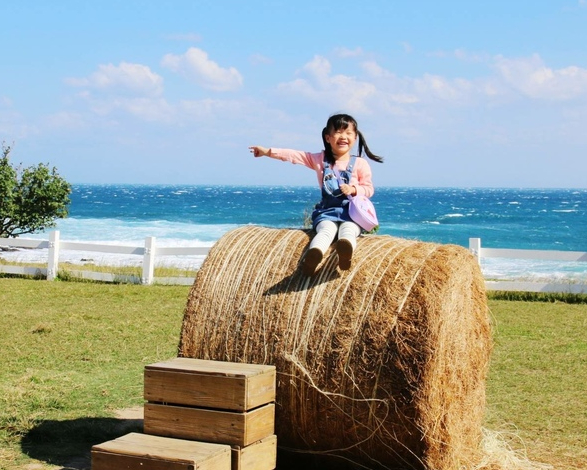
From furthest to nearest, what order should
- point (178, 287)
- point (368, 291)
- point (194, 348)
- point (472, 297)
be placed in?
1. point (178, 287)
2. point (472, 297)
3. point (194, 348)
4. point (368, 291)

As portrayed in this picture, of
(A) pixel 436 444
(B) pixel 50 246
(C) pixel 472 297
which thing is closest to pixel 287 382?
(A) pixel 436 444

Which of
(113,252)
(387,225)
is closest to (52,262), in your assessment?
(113,252)

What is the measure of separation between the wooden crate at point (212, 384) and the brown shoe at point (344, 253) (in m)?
0.83

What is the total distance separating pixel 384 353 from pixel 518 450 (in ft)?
5.91

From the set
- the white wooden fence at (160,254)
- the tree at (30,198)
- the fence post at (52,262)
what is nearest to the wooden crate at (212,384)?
the white wooden fence at (160,254)

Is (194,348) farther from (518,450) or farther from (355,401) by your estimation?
(518,450)

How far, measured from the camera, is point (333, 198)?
20.3ft

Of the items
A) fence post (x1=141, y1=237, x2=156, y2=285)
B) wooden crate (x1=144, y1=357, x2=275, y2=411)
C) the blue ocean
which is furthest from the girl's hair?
the blue ocean

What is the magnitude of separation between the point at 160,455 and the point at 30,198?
18169 millimetres

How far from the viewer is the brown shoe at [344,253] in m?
5.54

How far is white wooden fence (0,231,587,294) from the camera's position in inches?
580

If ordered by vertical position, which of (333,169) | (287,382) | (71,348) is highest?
(333,169)

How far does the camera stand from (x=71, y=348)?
9.89 m

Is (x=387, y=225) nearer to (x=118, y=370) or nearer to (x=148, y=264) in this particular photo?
(x=148, y=264)
